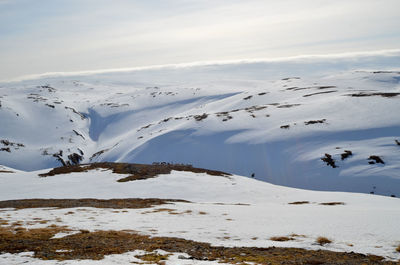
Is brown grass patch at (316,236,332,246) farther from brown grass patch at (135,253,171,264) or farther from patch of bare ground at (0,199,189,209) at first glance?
patch of bare ground at (0,199,189,209)

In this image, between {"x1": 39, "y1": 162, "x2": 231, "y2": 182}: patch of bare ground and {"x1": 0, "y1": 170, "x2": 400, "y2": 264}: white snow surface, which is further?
{"x1": 39, "y1": 162, "x2": 231, "y2": 182}: patch of bare ground

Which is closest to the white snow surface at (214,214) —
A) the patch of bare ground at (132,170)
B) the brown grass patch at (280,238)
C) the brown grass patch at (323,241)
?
the brown grass patch at (323,241)

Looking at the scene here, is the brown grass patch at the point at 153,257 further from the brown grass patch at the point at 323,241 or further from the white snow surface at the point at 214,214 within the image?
the brown grass patch at the point at 323,241

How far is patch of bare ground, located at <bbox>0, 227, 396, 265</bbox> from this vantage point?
44.1ft

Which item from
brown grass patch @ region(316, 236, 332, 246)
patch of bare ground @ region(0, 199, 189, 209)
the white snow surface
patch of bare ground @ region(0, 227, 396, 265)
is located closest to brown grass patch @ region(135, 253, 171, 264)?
patch of bare ground @ region(0, 227, 396, 265)

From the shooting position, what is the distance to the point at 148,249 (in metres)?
14.8

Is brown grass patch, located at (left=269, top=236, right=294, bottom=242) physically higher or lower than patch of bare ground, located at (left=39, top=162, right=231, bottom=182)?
lower

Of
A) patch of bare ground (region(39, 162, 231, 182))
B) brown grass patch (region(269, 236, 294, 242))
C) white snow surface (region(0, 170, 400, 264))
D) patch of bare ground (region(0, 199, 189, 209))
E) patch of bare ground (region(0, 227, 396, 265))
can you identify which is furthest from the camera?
patch of bare ground (region(39, 162, 231, 182))

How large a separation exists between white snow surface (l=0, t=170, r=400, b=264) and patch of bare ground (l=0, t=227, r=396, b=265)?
89cm

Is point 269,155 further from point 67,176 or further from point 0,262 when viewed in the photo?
point 0,262

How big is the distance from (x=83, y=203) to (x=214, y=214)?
14.3m

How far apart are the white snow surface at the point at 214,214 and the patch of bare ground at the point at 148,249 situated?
2.94 ft

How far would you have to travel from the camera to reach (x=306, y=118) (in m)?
81.8

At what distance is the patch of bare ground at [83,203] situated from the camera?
29781 millimetres
